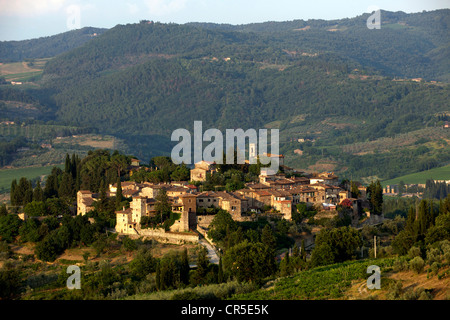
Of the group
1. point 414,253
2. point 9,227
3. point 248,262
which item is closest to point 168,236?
point 248,262

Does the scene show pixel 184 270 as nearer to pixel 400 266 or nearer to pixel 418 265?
pixel 400 266

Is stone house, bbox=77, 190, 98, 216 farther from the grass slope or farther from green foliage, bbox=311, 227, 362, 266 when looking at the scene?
the grass slope

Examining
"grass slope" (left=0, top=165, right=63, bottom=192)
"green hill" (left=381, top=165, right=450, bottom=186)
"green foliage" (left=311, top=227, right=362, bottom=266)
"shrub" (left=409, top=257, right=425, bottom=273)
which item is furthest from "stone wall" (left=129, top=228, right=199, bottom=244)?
"green hill" (left=381, top=165, right=450, bottom=186)

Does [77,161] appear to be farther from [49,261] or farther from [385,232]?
[385,232]

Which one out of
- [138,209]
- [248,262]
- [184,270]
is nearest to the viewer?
[248,262]

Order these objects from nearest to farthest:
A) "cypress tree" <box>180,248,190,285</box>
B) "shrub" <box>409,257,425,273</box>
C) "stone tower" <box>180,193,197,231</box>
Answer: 1. "shrub" <box>409,257,425,273</box>
2. "cypress tree" <box>180,248,190,285</box>
3. "stone tower" <box>180,193,197,231</box>

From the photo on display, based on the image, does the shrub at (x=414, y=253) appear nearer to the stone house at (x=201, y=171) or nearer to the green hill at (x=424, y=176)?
the stone house at (x=201, y=171)
